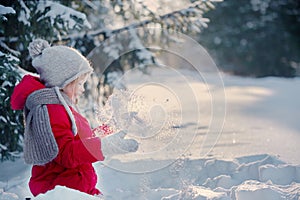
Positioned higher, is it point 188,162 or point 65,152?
point 65,152

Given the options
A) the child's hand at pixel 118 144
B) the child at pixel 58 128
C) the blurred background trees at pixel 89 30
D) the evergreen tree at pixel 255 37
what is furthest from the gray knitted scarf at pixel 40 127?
the evergreen tree at pixel 255 37

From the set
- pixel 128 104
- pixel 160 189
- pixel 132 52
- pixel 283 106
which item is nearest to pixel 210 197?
pixel 160 189

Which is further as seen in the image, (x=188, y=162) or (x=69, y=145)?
(x=188, y=162)

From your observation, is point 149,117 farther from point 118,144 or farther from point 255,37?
point 255,37

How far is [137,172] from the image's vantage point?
4734mm

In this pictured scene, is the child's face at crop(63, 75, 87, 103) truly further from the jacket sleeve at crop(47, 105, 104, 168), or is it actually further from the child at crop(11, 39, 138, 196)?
the jacket sleeve at crop(47, 105, 104, 168)

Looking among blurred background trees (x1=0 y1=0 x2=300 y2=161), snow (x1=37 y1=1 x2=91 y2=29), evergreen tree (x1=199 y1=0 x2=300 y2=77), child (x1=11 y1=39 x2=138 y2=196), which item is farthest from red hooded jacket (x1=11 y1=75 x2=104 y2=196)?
evergreen tree (x1=199 y1=0 x2=300 y2=77)

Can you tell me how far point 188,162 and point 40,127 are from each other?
2.15m

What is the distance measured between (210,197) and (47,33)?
9.17ft

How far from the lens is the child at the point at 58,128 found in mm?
2928

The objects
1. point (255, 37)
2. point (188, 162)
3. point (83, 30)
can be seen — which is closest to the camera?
point (188, 162)

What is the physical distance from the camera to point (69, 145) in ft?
9.63

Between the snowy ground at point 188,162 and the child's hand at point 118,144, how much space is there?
25cm

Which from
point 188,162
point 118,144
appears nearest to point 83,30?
point 188,162
